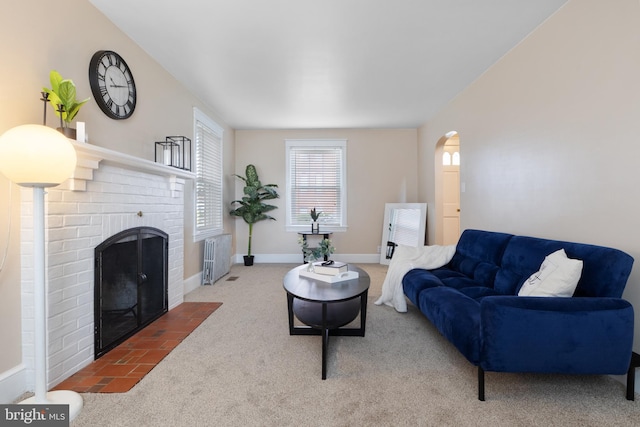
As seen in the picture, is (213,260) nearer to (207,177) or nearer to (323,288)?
(207,177)

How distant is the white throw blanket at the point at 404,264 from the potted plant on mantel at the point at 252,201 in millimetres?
2908

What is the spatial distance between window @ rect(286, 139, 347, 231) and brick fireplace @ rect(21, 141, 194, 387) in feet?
10.9

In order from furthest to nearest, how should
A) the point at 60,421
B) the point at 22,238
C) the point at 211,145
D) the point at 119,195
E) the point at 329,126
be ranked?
the point at 329,126 → the point at 211,145 → the point at 119,195 → the point at 22,238 → the point at 60,421

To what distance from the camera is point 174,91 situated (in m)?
3.44

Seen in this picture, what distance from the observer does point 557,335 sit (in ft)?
5.09

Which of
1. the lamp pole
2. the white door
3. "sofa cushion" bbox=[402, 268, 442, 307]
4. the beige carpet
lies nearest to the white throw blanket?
"sofa cushion" bbox=[402, 268, 442, 307]

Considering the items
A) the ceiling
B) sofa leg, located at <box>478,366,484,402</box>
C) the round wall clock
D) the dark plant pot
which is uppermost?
the ceiling

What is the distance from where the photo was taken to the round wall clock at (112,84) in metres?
2.22

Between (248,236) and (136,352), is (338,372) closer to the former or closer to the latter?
(136,352)

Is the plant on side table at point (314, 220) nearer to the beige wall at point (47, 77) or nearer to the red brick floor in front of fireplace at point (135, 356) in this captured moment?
the red brick floor in front of fireplace at point (135, 356)

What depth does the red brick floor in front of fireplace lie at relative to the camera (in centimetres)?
180

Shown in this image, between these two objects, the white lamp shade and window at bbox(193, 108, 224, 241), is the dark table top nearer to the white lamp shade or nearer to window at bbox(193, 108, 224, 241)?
the white lamp shade

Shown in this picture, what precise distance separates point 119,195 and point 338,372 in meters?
2.15

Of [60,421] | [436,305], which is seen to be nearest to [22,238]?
[60,421]
